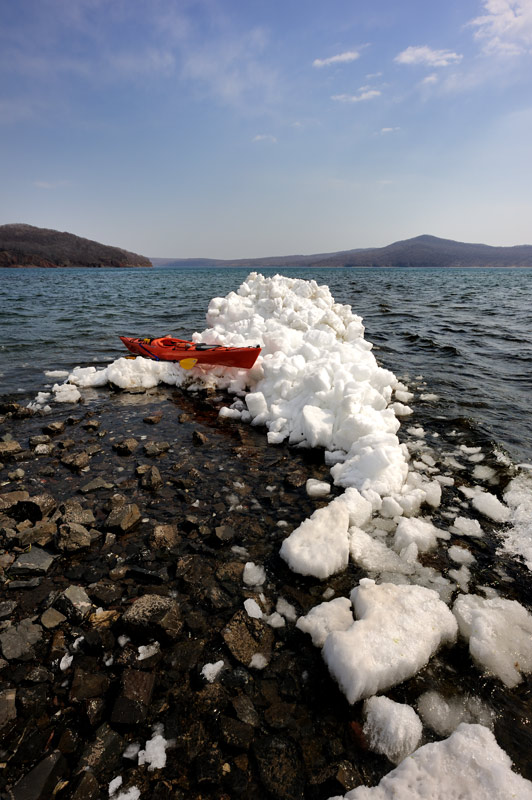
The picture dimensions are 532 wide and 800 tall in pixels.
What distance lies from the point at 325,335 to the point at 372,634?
23.4ft

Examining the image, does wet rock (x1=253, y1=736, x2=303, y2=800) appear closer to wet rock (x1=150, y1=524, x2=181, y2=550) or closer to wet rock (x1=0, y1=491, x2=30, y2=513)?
wet rock (x1=150, y1=524, x2=181, y2=550)

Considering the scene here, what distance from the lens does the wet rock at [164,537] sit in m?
4.14

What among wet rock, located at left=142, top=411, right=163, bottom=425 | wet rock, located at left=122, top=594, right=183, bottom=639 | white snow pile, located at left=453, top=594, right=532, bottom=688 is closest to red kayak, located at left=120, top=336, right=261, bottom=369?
wet rock, located at left=142, top=411, right=163, bottom=425

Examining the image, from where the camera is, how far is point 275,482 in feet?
17.8

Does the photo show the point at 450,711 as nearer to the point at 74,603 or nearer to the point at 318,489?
the point at 318,489

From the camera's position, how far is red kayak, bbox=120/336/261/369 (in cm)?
894

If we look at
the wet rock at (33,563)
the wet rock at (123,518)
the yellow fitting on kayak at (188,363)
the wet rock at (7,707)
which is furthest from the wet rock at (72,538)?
the yellow fitting on kayak at (188,363)

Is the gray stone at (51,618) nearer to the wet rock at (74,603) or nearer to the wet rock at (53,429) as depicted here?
the wet rock at (74,603)

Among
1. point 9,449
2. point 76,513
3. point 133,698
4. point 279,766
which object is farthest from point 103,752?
point 9,449

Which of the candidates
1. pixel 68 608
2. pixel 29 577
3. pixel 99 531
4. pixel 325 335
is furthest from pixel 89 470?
pixel 325 335

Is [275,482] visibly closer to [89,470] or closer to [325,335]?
[89,470]

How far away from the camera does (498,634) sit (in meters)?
3.00

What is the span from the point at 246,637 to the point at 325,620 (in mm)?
Answer: 688

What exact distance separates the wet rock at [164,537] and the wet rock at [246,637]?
128 centimetres
